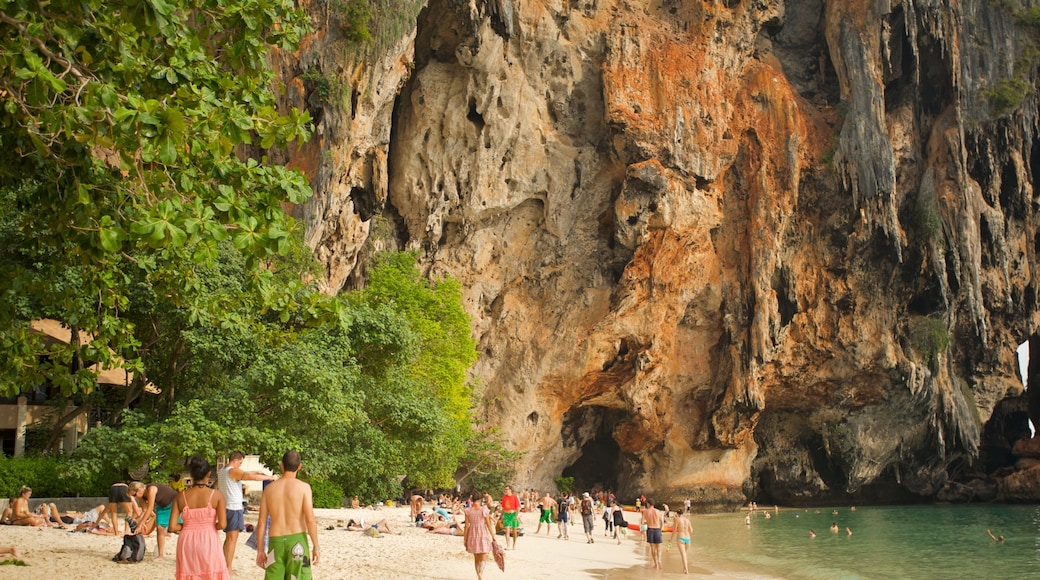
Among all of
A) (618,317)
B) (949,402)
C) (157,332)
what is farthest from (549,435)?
(157,332)

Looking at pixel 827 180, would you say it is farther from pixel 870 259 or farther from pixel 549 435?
pixel 549 435

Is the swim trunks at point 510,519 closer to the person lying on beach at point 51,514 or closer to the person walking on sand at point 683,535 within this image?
the person walking on sand at point 683,535

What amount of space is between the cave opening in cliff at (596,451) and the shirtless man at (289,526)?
110ft

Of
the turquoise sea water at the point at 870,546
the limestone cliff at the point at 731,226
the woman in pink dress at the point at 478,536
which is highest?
the limestone cliff at the point at 731,226

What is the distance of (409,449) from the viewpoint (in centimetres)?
2038

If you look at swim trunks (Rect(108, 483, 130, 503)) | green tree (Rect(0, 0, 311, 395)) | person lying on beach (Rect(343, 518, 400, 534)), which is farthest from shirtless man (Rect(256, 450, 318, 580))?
person lying on beach (Rect(343, 518, 400, 534))

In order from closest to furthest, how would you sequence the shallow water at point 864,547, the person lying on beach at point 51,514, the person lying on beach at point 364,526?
the person lying on beach at point 51,514 < the person lying on beach at point 364,526 < the shallow water at point 864,547

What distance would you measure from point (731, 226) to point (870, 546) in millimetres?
17790

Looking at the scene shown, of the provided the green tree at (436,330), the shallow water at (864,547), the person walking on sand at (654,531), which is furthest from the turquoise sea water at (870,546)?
the green tree at (436,330)

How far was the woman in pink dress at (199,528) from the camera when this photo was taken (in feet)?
21.4

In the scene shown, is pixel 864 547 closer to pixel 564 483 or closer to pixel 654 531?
pixel 654 531

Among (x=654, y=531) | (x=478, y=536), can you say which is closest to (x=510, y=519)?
(x=654, y=531)

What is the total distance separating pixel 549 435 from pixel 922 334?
18082 mm

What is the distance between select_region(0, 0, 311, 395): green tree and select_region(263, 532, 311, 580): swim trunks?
6.73 feet
